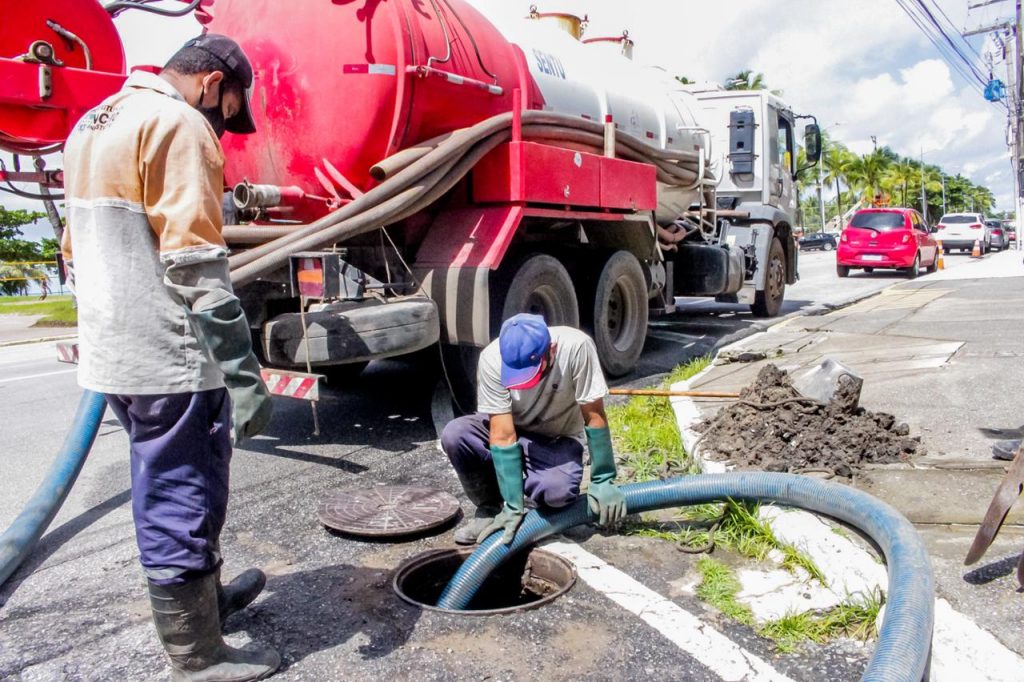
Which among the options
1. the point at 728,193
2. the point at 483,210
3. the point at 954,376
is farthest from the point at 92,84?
the point at 728,193

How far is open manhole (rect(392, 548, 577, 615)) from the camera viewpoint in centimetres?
335

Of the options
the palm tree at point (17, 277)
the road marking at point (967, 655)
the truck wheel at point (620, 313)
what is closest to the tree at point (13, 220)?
the palm tree at point (17, 277)

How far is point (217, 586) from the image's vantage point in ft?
9.14

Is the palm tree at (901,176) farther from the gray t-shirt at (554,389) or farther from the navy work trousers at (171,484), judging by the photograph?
the navy work trousers at (171,484)

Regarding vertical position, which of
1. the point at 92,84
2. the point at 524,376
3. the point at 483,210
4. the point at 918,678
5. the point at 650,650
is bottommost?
the point at 650,650

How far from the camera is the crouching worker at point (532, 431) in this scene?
10.8 feet

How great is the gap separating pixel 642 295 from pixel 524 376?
435 cm

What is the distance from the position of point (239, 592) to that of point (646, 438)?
2603mm

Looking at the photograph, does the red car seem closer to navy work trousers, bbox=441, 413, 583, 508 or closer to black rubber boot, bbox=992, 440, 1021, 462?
black rubber boot, bbox=992, 440, 1021, 462

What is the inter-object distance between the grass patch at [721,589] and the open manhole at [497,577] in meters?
0.50

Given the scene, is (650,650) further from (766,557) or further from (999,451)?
(999,451)

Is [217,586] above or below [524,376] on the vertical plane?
below

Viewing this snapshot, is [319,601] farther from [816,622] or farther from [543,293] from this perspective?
[543,293]

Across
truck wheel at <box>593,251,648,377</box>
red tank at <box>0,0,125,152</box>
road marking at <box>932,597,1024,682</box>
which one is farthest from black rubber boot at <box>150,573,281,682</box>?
truck wheel at <box>593,251,648,377</box>
